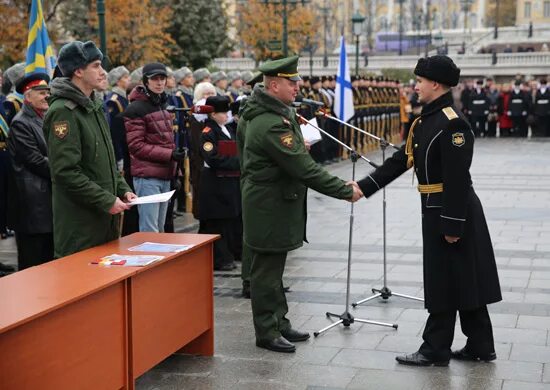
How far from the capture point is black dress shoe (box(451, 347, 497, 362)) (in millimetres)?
6238

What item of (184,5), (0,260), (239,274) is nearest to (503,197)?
(239,274)

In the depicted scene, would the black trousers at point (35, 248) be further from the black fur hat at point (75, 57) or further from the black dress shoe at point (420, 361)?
the black dress shoe at point (420, 361)

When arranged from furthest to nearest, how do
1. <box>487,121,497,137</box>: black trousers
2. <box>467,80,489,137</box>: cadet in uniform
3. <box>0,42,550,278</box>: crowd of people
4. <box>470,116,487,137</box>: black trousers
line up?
<box>487,121,497,137</box>: black trousers → <box>470,116,487,137</box>: black trousers → <box>467,80,489,137</box>: cadet in uniform → <box>0,42,550,278</box>: crowd of people

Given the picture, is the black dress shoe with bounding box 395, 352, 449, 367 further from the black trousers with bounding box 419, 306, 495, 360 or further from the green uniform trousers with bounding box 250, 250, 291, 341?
the green uniform trousers with bounding box 250, 250, 291, 341

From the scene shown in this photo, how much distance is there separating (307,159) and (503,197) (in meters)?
9.76

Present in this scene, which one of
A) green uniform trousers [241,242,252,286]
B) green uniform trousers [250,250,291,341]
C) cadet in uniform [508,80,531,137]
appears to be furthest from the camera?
cadet in uniform [508,80,531,137]

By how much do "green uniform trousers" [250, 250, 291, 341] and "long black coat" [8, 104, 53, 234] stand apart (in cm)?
248

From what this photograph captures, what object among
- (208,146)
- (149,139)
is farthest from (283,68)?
(208,146)

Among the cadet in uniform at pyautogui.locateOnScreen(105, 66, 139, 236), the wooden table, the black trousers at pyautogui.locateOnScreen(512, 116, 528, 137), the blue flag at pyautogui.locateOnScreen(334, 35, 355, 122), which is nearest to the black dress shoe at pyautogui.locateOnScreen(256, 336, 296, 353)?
the wooden table

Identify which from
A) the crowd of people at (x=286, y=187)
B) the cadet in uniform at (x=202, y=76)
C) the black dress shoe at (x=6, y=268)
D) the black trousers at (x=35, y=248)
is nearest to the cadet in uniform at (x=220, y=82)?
the cadet in uniform at (x=202, y=76)

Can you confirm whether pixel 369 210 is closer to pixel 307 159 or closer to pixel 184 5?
pixel 307 159

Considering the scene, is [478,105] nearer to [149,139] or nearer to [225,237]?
[225,237]

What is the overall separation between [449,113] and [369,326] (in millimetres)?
1985

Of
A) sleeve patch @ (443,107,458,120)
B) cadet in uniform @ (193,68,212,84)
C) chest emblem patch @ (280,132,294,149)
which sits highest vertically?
cadet in uniform @ (193,68,212,84)
